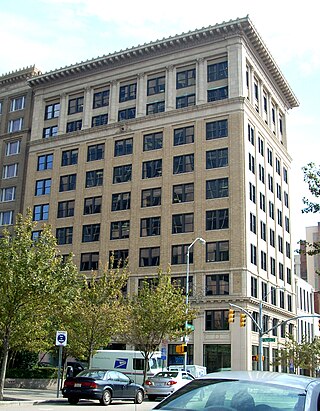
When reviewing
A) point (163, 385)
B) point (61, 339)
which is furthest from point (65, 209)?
point (61, 339)

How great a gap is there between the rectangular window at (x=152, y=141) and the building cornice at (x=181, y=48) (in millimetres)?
9732

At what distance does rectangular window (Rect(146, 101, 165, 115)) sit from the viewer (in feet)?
204

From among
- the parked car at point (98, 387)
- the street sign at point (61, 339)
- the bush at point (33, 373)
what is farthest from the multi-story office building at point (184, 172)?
the street sign at point (61, 339)

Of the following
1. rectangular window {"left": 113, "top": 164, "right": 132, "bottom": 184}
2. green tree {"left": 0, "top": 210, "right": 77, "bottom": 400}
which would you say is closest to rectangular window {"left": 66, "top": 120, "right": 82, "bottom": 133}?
rectangular window {"left": 113, "top": 164, "right": 132, "bottom": 184}

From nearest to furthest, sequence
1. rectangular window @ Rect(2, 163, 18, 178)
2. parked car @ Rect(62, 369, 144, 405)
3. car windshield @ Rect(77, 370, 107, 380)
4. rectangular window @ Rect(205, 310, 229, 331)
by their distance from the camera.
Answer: parked car @ Rect(62, 369, 144, 405)
car windshield @ Rect(77, 370, 107, 380)
rectangular window @ Rect(205, 310, 229, 331)
rectangular window @ Rect(2, 163, 18, 178)

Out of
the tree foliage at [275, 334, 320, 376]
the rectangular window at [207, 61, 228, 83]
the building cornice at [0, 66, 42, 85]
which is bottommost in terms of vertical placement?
the tree foliage at [275, 334, 320, 376]

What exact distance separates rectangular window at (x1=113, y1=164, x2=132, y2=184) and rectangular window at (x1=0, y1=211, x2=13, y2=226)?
48.9 feet

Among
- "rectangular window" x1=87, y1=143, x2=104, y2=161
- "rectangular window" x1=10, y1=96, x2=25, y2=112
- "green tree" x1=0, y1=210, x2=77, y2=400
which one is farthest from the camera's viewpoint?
"rectangular window" x1=10, y1=96, x2=25, y2=112

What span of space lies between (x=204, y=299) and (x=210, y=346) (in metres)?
4.31

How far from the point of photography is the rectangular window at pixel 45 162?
221 ft

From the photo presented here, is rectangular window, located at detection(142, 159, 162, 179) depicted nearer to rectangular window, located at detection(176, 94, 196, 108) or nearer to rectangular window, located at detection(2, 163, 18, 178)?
rectangular window, located at detection(176, 94, 196, 108)

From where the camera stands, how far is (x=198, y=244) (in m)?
54.8

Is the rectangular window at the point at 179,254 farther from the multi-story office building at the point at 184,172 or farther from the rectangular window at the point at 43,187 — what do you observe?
the rectangular window at the point at 43,187

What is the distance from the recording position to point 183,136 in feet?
195
